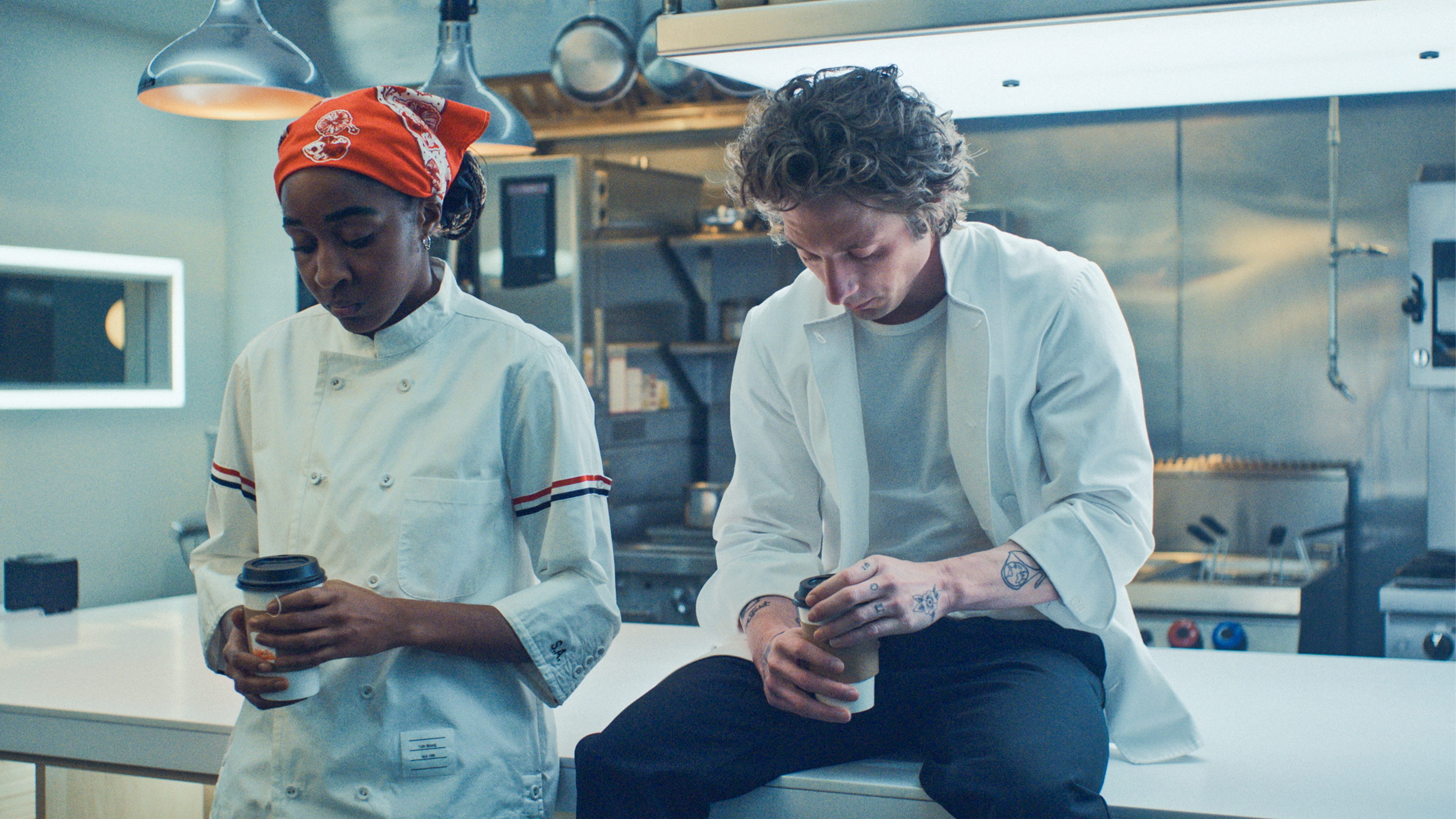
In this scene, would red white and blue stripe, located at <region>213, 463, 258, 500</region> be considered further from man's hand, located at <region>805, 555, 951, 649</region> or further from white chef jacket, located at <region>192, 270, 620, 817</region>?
man's hand, located at <region>805, 555, 951, 649</region>

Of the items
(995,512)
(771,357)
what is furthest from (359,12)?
(995,512)

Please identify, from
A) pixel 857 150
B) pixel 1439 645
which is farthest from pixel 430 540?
pixel 1439 645

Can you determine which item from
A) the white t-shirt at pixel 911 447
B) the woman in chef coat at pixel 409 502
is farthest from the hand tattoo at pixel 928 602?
the woman in chef coat at pixel 409 502

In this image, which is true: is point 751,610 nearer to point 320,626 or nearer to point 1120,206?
point 320,626

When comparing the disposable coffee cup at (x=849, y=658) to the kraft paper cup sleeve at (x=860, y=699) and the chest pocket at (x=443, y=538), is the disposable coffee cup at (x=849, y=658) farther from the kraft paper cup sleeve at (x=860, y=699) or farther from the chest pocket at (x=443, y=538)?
the chest pocket at (x=443, y=538)

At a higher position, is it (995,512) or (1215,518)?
(995,512)

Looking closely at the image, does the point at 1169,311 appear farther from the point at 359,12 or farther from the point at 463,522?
the point at 463,522

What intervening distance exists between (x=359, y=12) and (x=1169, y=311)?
2.97 meters

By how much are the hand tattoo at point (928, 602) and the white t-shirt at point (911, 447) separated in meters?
0.22

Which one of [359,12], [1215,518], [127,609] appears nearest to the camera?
[127,609]

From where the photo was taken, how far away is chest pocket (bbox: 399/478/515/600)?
1.36 metres

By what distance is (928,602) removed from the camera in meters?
1.32

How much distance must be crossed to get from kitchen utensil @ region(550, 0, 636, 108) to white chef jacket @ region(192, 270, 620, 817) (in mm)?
1532

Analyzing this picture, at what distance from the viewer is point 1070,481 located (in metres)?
1.47
